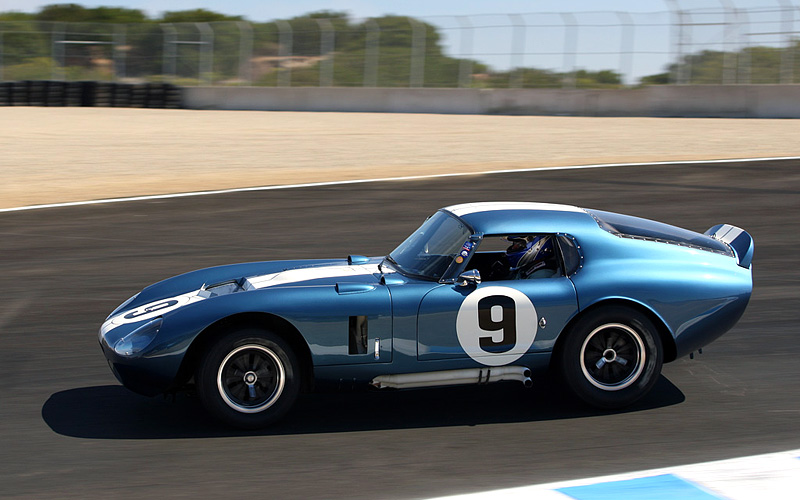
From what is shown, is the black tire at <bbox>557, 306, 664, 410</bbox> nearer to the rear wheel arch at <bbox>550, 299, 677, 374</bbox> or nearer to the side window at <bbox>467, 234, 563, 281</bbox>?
the rear wheel arch at <bbox>550, 299, 677, 374</bbox>

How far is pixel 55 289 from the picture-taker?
8.71 metres

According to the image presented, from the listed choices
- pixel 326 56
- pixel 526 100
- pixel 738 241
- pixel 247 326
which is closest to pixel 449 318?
pixel 247 326

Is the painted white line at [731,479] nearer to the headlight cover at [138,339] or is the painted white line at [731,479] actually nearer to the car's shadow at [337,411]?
the car's shadow at [337,411]

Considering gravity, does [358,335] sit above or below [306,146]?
below

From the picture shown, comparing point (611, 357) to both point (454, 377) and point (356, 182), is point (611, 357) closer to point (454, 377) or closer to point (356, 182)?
point (454, 377)

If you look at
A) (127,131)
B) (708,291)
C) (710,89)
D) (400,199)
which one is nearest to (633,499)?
(708,291)

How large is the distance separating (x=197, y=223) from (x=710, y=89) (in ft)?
70.1

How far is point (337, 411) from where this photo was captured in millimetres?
5578

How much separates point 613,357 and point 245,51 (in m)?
34.3

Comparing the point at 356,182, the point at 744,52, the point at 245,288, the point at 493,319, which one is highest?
the point at 744,52

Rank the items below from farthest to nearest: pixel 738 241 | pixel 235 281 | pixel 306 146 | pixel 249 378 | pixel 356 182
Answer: pixel 306 146 → pixel 356 182 → pixel 738 241 → pixel 235 281 → pixel 249 378

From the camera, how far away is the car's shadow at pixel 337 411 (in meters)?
5.27

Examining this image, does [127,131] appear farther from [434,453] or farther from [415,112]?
[434,453]

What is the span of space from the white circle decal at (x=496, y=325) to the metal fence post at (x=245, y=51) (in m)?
33.6
